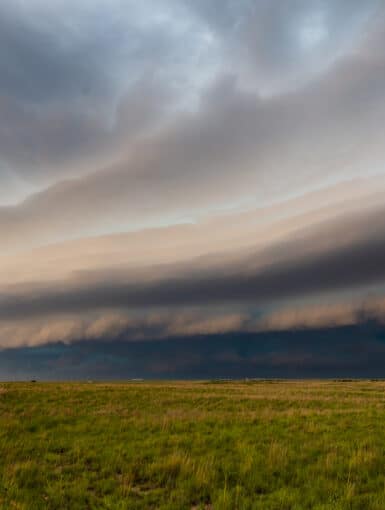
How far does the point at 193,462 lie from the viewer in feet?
41.2

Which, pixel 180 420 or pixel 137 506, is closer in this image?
pixel 137 506

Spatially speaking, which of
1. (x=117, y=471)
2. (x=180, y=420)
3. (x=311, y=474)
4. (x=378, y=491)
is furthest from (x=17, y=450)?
(x=378, y=491)

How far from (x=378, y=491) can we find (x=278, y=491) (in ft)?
7.97

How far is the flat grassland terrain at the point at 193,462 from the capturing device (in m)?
9.89

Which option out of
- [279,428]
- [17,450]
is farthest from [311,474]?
[17,450]

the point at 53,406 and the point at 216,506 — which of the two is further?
the point at 53,406

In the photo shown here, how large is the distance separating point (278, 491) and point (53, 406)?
837 inches

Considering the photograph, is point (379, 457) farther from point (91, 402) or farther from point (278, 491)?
point (91, 402)

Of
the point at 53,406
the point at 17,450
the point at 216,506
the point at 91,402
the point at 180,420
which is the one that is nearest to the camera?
the point at 216,506

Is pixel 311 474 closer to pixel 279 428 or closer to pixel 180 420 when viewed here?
pixel 279 428

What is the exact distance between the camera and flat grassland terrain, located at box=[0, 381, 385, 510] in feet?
32.4

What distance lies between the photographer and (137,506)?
9594mm

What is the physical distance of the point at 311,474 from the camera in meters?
11.6

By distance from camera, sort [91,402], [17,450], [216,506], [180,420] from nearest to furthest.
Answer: [216,506] → [17,450] → [180,420] → [91,402]
